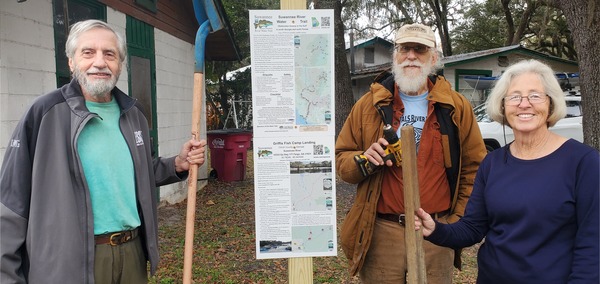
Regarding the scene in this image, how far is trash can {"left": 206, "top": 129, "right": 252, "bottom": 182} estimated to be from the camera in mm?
9883

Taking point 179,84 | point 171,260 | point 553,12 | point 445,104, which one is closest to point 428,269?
point 445,104

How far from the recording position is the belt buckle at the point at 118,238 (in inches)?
84.2

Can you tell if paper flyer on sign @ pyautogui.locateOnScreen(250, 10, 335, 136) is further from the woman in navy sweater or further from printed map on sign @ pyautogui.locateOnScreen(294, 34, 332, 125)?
the woman in navy sweater

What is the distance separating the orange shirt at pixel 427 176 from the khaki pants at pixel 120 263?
1.34 metres

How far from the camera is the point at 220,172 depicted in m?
10.3

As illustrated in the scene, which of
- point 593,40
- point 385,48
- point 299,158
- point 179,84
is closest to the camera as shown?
point 299,158

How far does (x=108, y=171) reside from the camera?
2.11 metres

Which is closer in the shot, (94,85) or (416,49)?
(94,85)

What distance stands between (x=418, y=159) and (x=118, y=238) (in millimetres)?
1596

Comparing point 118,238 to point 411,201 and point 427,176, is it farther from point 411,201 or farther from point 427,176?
point 427,176

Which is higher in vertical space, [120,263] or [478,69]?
[478,69]

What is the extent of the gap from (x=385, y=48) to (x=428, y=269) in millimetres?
26127

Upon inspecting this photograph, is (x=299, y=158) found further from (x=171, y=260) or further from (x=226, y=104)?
(x=226, y=104)

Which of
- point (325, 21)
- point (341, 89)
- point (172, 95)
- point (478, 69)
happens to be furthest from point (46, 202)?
point (478, 69)
